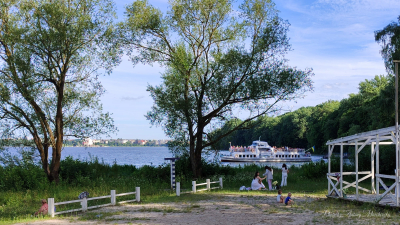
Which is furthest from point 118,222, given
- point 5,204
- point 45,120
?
point 45,120

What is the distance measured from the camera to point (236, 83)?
29797mm

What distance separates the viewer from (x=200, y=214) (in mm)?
14641

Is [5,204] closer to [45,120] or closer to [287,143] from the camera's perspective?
[45,120]

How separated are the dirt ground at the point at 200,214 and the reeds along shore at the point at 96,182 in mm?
2755

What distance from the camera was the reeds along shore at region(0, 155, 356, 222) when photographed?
66.3ft

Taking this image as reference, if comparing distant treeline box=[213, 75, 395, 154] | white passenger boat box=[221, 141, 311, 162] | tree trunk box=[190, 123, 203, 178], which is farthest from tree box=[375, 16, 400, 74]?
white passenger boat box=[221, 141, 311, 162]

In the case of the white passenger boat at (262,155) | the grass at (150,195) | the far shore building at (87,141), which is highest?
the far shore building at (87,141)

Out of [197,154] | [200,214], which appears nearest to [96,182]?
[197,154]

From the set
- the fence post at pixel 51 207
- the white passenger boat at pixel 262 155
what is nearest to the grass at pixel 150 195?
the fence post at pixel 51 207

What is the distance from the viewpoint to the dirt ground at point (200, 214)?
1312cm

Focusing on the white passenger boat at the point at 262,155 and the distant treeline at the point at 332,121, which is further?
the white passenger boat at the point at 262,155

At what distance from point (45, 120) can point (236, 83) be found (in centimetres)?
1317

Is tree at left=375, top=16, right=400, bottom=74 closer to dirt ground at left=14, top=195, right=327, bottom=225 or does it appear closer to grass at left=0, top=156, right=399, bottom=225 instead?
grass at left=0, top=156, right=399, bottom=225

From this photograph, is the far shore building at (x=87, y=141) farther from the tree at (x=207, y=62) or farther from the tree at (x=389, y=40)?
the tree at (x=389, y=40)
